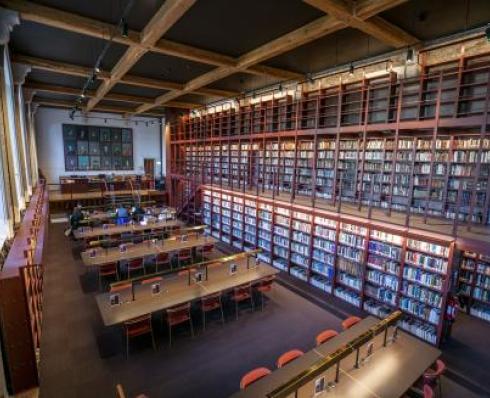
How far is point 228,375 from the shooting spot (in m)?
4.25

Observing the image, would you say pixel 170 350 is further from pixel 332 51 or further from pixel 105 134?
pixel 105 134

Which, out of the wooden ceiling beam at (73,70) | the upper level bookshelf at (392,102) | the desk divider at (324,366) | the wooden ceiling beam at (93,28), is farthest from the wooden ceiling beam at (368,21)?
the wooden ceiling beam at (73,70)


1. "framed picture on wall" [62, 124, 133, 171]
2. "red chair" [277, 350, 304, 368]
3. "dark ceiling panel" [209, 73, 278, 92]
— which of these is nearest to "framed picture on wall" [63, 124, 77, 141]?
"framed picture on wall" [62, 124, 133, 171]

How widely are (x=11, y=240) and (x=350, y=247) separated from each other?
6556 mm

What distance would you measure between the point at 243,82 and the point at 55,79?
262 inches

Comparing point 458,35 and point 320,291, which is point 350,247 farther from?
point 458,35

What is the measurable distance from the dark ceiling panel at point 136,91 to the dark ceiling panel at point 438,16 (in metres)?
8.92

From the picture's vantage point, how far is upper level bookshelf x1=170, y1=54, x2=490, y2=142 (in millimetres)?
5391

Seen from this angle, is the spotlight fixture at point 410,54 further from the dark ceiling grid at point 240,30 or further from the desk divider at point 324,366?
the desk divider at point 324,366

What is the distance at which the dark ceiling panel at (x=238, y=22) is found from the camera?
475cm

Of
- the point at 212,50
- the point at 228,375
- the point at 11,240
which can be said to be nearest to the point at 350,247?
the point at 228,375

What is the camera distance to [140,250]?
729 centimetres

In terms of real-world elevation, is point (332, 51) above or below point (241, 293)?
above

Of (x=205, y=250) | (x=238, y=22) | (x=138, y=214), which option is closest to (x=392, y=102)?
(x=238, y=22)
